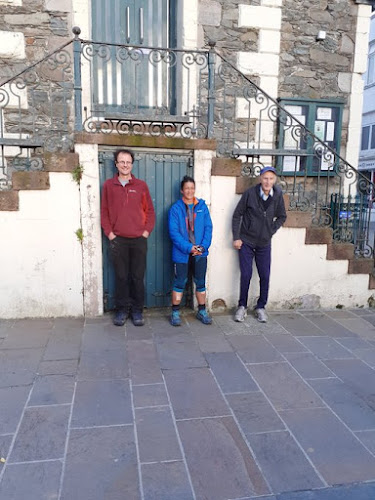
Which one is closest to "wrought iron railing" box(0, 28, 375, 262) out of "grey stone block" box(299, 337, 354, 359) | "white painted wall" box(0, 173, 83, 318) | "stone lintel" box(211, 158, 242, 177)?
→ "stone lintel" box(211, 158, 242, 177)

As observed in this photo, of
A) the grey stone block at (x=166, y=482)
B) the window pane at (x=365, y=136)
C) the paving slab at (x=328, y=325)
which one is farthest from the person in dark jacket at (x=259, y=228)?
the window pane at (x=365, y=136)

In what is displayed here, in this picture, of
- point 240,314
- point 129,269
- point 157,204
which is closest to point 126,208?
point 157,204

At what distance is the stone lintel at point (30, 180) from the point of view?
4.27m

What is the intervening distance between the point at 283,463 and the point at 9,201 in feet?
11.8

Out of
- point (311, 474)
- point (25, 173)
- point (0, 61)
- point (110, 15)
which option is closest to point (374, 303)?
point (311, 474)

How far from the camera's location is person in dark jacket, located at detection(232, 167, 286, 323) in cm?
455

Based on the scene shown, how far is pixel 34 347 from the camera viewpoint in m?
3.87

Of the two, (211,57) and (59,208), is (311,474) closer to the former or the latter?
(59,208)

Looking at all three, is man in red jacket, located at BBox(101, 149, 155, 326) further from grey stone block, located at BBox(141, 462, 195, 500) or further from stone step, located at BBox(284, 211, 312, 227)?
grey stone block, located at BBox(141, 462, 195, 500)

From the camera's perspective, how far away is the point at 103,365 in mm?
3547

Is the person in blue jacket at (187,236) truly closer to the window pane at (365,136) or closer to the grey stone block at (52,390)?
the grey stone block at (52,390)

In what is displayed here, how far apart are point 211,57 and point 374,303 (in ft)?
12.3

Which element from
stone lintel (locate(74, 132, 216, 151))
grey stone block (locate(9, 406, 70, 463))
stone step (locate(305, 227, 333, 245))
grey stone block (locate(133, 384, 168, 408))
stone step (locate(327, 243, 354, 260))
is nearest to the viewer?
grey stone block (locate(9, 406, 70, 463))

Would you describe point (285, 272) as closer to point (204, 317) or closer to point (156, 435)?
point (204, 317)
